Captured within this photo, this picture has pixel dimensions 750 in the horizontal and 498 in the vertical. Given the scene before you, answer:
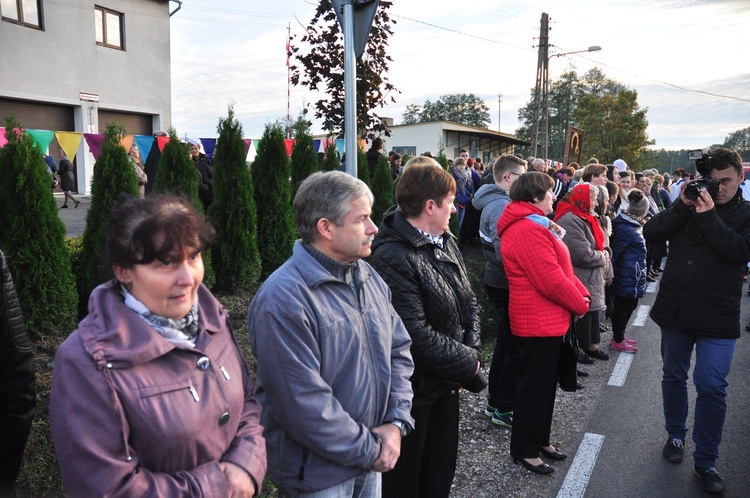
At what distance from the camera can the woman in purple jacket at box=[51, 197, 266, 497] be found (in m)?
1.48

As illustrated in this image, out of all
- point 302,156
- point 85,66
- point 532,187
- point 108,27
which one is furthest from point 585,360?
point 108,27

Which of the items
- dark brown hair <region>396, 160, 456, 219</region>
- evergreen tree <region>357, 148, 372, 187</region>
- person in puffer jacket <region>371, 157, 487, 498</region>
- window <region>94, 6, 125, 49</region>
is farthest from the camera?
window <region>94, 6, 125, 49</region>

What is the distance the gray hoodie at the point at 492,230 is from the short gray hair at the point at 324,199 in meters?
2.70

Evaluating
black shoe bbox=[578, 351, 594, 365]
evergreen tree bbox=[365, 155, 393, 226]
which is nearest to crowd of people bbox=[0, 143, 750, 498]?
black shoe bbox=[578, 351, 594, 365]

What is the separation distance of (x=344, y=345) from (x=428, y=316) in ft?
2.78

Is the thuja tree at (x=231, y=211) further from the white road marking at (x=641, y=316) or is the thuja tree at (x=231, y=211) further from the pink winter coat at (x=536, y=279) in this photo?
the white road marking at (x=641, y=316)

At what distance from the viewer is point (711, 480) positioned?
3.69 m

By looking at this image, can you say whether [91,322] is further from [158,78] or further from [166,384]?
[158,78]

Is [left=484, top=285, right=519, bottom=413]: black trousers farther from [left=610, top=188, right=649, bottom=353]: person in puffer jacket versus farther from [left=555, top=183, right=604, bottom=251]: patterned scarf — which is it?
[left=610, top=188, right=649, bottom=353]: person in puffer jacket

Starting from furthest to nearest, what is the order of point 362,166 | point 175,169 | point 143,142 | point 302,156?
1. point 143,142
2. point 362,166
3. point 302,156
4. point 175,169

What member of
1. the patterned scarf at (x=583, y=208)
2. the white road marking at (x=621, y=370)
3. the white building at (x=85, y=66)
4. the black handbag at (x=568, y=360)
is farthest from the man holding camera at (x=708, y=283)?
the white building at (x=85, y=66)

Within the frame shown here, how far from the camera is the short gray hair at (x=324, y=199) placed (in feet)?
7.47

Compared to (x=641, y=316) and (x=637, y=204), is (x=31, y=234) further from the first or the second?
(x=641, y=316)

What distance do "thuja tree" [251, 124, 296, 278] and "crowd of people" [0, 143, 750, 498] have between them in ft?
12.7
